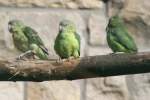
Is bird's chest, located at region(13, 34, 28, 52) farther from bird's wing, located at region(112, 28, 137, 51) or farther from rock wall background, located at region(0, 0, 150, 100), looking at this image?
bird's wing, located at region(112, 28, 137, 51)

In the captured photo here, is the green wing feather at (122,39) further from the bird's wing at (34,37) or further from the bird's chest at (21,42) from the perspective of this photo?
the bird's chest at (21,42)

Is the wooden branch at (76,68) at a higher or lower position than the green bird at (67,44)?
lower

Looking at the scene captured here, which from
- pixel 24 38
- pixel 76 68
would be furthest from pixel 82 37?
pixel 76 68

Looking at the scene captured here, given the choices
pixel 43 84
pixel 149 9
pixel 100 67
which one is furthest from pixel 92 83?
pixel 100 67

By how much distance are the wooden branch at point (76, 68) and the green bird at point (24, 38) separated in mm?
578

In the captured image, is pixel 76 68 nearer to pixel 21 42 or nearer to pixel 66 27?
pixel 66 27

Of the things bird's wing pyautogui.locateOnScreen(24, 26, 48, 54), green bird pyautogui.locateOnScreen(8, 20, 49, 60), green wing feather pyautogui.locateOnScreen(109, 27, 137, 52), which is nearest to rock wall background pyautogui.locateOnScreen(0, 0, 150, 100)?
green bird pyautogui.locateOnScreen(8, 20, 49, 60)

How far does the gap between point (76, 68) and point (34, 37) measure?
0.69 m

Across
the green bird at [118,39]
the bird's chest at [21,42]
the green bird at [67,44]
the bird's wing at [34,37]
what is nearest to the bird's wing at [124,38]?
the green bird at [118,39]

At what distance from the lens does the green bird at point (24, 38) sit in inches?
104

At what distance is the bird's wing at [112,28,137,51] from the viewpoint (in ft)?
8.18

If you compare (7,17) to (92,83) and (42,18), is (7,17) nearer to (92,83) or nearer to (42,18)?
(42,18)

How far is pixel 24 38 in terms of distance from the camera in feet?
9.07

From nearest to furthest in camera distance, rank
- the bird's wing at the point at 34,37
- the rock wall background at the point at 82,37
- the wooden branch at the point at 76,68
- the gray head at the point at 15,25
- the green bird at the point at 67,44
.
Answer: the wooden branch at the point at 76,68 < the green bird at the point at 67,44 < the bird's wing at the point at 34,37 < the gray head at the point at 15,25 < the rock wall background at the point at 82,37
